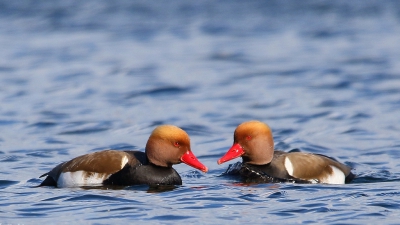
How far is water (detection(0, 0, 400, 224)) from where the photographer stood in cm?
938

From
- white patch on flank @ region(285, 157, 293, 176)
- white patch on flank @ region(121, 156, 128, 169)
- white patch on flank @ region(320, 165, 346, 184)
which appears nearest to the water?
white patch on flank @ region(320, 165, 346, 184)

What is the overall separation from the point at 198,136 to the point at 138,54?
10.7m

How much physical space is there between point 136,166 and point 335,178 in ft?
8.35

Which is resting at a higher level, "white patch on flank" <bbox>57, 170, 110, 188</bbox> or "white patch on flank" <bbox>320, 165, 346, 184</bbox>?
"white patch on flank" <bbox>57, 170, 110, 188</bbox>

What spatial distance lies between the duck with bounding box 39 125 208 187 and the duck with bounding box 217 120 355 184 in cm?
78

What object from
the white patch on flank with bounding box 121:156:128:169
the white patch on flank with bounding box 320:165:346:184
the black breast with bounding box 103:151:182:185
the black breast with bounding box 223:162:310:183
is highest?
the white patch on flank with bounding box 121:156:128:169

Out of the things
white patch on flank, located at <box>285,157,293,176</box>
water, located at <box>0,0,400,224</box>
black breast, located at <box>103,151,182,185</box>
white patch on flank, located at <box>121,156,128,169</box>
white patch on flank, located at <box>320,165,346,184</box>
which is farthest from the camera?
white patch on flank, located at <box>285,157,293,176</box>

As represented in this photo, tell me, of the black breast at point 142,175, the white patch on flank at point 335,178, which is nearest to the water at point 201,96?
the black breast at point 142,175

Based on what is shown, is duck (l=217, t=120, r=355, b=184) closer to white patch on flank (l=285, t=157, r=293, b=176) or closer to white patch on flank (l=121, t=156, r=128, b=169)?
white patch on flank (l=285, t=157, r=293, b=176)

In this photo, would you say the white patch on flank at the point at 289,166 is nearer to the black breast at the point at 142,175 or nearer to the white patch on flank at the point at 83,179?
the black breast at the point at 142,175

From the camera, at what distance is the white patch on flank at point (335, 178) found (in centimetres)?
1080

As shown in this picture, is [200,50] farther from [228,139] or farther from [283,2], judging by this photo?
[228,139]

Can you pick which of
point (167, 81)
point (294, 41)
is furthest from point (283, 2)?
point (167, 81)

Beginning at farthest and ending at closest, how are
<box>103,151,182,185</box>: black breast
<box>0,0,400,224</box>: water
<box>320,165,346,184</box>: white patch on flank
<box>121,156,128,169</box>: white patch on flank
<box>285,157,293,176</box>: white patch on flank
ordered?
<box>285,157,293,176</box>: white patch on flank, <box>320,165,346,184</box>: white patch on flank, <box>121,156,128,169</box>: white patch on flank, <box>103,151,182,185</box>: black breast, <box>0,0,400,224</box>: water
